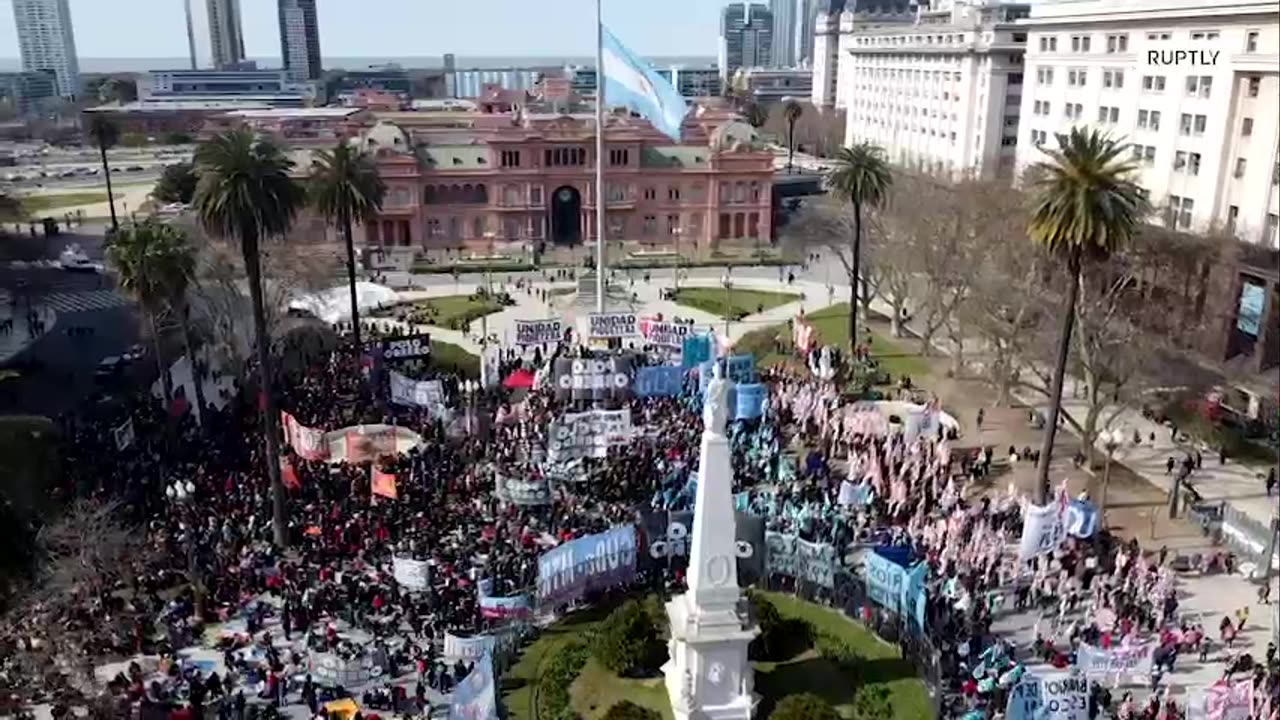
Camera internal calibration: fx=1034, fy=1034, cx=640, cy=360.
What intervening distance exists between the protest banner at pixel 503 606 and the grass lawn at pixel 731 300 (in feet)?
127

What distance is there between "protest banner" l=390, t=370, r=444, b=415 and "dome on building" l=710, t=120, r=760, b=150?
54522 mm

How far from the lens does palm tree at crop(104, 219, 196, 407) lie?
127 feet

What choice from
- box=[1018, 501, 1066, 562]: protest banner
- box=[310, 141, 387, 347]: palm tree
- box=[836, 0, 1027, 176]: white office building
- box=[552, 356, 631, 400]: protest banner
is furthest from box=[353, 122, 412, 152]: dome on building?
box=[1018, 501, 1066, 562]: protest banner

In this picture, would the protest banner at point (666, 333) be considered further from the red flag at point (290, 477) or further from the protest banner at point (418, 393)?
the red flag at point (290, 477)

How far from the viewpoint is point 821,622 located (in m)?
28.8

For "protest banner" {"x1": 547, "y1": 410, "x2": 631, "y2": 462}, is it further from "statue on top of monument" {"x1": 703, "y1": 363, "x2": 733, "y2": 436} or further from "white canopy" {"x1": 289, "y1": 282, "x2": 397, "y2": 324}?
"white canopy" {"x1": 289, "y1": 282, "x2": 397, "y2": 324}

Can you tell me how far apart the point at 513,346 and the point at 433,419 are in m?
13.2

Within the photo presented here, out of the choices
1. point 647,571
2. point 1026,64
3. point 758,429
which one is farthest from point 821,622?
point 1026,64

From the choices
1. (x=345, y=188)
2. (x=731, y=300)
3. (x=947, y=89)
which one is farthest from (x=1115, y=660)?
(x=947, y=89)

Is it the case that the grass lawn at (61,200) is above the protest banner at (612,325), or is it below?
below

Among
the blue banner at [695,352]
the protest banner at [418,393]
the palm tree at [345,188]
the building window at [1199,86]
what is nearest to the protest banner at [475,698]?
the protest banner at [418,393]

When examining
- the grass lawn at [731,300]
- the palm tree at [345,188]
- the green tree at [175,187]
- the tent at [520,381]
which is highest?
the palm tree at [345,188]

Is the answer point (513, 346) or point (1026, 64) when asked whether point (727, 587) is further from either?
point (1026, 64)

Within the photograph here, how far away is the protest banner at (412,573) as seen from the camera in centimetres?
2825
